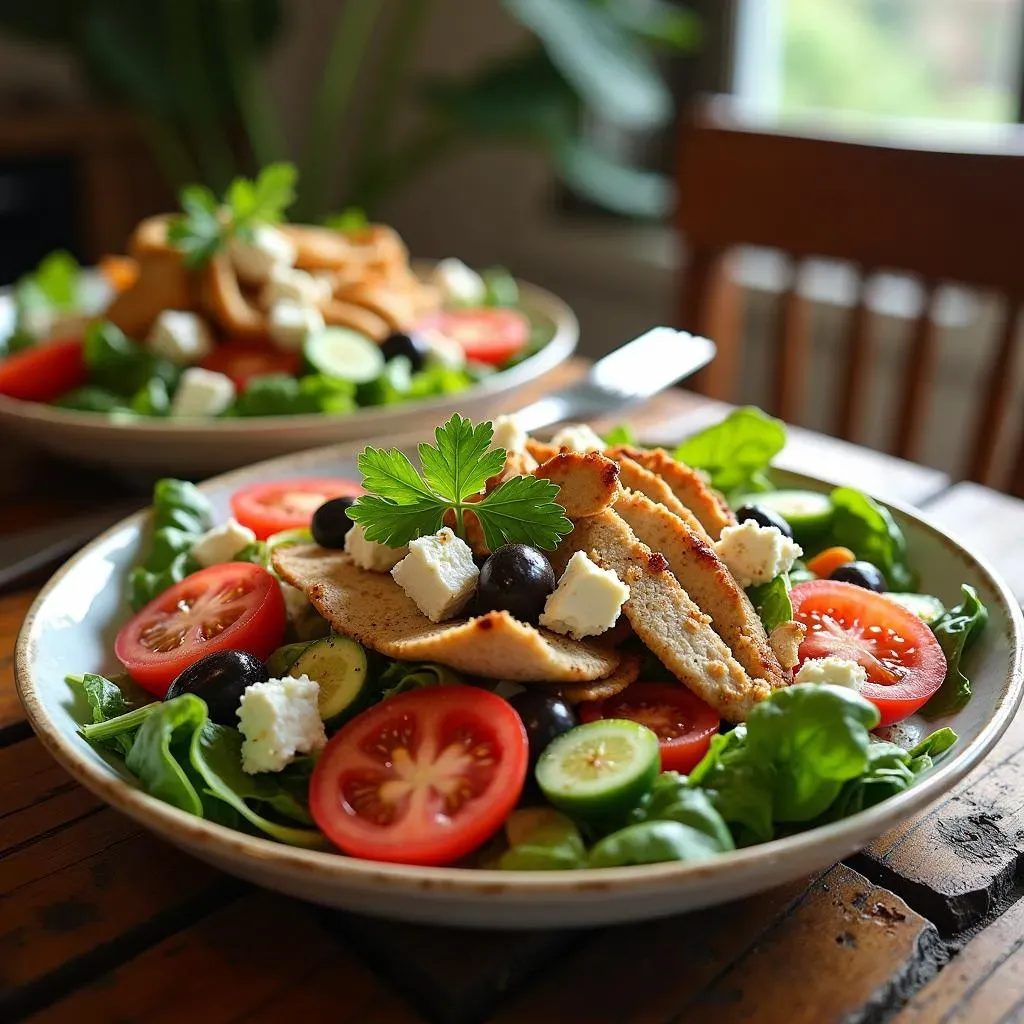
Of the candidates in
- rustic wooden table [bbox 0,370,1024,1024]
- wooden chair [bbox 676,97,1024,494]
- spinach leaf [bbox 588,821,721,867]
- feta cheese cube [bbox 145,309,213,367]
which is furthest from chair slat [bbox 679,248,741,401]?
spinach leaf [bbox 588,821,721,867]

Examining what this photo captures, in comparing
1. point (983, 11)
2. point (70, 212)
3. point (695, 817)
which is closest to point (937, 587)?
point (695, 817)

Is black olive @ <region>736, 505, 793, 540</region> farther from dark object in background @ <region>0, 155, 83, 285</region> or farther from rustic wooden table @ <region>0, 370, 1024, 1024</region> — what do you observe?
dark object in background @ <region>0, 155, 83, 285</region>

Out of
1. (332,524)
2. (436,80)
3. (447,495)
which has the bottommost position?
(436,80)

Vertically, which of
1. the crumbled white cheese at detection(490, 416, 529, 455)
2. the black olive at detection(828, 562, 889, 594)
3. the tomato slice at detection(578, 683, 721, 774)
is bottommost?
the black olive at detection(828, 562, 889, 594)

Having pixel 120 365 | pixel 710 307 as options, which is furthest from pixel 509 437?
pixel 710 307

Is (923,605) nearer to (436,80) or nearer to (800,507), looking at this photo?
(800,507)

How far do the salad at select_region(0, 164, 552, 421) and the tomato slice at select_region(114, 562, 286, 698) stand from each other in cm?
76

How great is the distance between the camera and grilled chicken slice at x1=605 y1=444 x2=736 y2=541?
1420 mm

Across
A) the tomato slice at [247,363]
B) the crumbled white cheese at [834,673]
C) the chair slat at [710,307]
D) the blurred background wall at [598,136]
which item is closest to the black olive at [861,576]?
the crumbled white cheese at [834,673]

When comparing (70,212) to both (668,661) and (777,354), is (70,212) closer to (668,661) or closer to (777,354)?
(777,354)

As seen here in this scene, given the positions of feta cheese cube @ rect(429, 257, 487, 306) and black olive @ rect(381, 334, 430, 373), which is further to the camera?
Answer: feta cheese cube @ rect(429, 257, 487, 306)

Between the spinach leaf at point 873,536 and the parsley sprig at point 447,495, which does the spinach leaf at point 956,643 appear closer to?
the spinach leaf at point 873,536

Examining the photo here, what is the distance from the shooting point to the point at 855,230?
8.76 feet

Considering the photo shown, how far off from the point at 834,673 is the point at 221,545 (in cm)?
79
